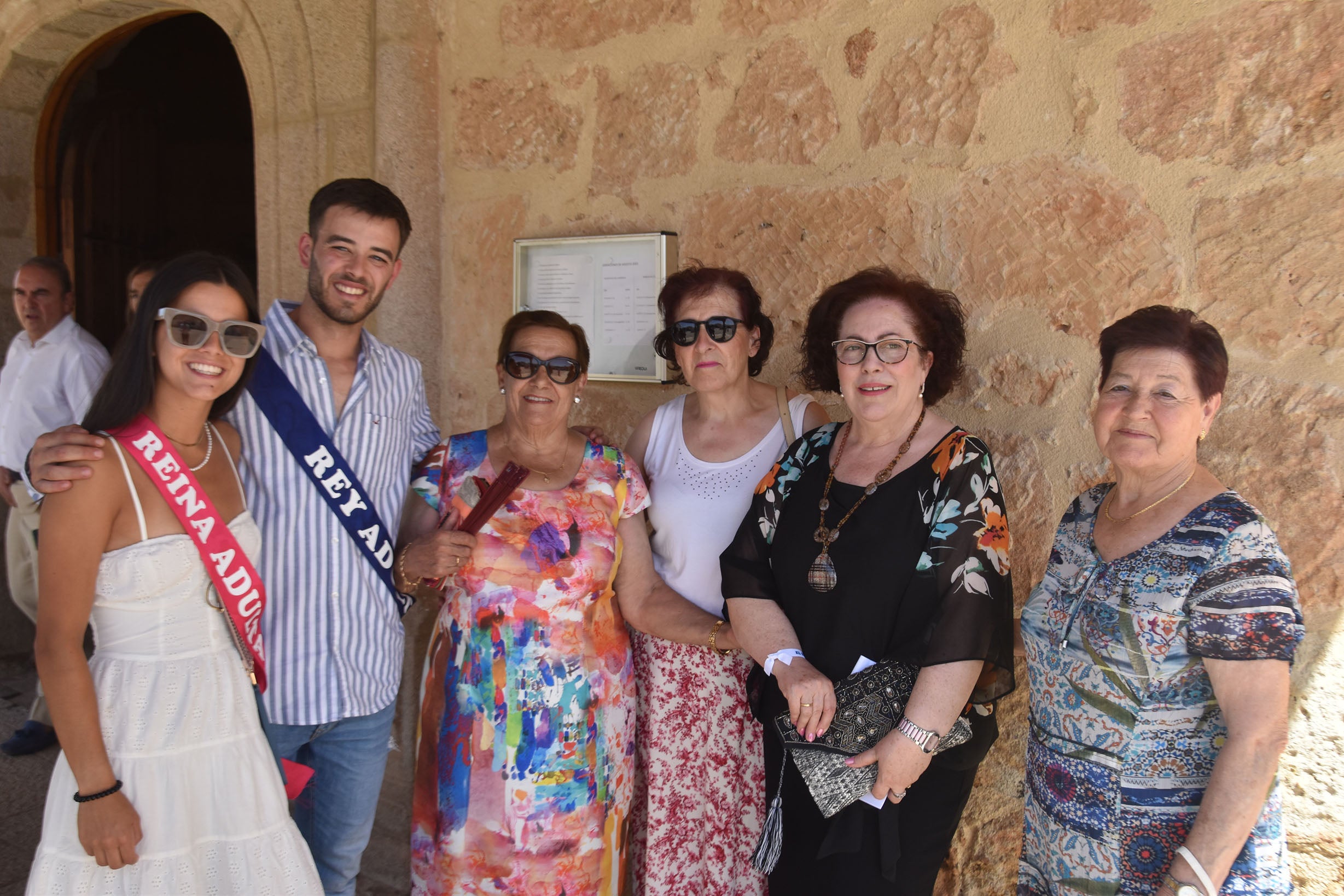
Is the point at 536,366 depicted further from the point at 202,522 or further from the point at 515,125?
the point at 515,125

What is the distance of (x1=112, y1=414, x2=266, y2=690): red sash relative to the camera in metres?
1.76

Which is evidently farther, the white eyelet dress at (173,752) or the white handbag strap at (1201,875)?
the white eyelet dress at (173,752)

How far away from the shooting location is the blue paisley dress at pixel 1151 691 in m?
1.48

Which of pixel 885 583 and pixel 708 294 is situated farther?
pixel 708 294

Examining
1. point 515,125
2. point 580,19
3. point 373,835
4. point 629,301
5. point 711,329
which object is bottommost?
point 373,835

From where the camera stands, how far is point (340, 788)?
7.48 ft

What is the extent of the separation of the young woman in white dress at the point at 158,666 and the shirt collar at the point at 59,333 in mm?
2683

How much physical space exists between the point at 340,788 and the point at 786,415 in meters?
1.48

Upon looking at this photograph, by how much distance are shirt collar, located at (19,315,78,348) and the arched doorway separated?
1167 mm

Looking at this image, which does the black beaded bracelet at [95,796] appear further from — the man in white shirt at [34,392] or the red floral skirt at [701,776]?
the man in white shirt at [34,392]

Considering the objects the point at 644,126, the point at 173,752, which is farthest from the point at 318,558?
the point at 644,126

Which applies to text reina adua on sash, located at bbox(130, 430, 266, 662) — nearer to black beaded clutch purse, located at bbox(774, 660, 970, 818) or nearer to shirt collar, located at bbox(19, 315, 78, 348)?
black beaded clutch purse, located at bbox(774, 660, 970, 818)

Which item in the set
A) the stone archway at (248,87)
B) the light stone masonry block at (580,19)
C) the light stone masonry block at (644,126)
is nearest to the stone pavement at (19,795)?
the stone archway at (248,87)

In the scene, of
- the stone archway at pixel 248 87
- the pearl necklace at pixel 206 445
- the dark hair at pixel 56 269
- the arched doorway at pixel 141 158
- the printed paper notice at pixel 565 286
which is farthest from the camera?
the arched doorway at pixel 141 158
